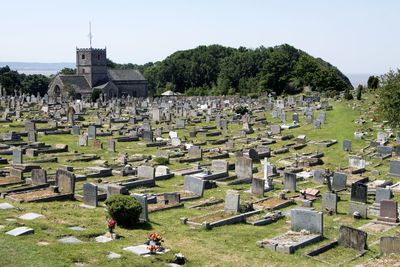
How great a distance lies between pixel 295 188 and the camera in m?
21.0

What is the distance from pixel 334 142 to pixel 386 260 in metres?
22.3

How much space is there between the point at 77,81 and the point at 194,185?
6955 centimetres

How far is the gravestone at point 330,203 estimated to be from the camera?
57.6 feet

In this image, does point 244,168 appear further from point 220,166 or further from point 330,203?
point 330,203

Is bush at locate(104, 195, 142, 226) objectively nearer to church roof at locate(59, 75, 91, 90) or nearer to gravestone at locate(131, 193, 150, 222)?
gravestone at locate(131, 193, 150, 222)

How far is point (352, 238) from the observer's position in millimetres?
13711

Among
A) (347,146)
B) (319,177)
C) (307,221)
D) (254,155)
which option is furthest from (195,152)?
(307,221)

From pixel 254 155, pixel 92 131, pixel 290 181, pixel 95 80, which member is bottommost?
pixel 290 181

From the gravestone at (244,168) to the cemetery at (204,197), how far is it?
62mm

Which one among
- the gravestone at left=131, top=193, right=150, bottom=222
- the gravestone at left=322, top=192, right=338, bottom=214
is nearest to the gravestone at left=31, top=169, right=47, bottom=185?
the gravestone at left=131, top=193, right=150, bottom=222

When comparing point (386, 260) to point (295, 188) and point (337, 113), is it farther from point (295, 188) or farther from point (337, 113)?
point (337, 113)

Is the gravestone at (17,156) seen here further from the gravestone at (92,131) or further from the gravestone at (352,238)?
the gravestone at (352,238)

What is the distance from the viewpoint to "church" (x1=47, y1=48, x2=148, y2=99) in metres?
82.7

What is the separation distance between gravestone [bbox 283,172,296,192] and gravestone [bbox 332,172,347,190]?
2319 mm
